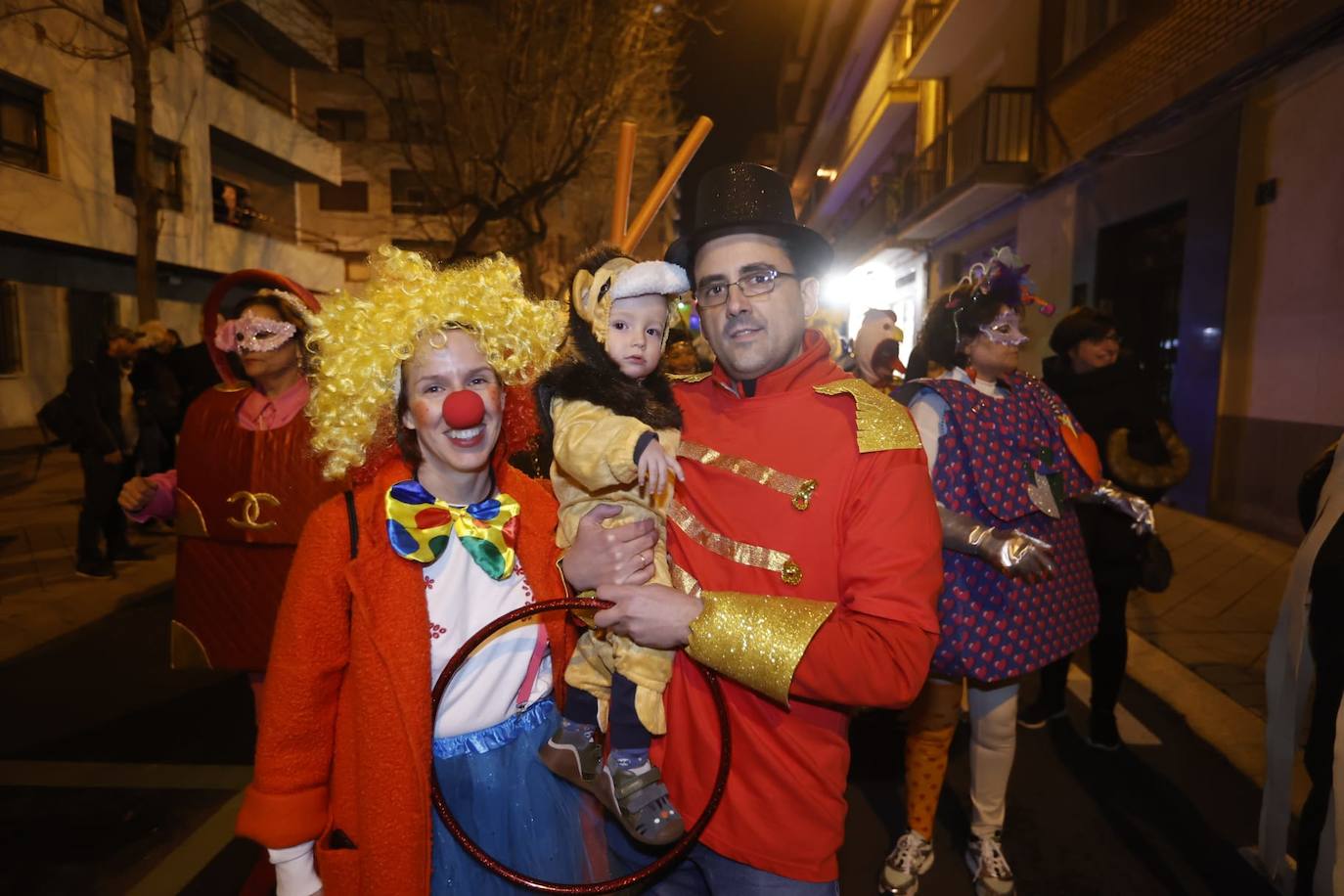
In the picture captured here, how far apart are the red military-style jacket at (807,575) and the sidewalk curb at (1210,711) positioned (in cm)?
313

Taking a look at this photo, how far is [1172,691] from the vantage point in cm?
490

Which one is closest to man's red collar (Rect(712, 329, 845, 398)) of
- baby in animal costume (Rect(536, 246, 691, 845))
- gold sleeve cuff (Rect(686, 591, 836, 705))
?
baby in animal costume (Rect(536, 246, 691, 845))

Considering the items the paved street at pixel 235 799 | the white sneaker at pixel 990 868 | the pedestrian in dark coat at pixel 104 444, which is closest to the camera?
the white sneaker at pixel 990 868

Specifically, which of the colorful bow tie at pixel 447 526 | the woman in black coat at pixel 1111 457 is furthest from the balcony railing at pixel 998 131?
the colorful bow tie at pixel 447 526

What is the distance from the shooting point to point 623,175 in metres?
2.51

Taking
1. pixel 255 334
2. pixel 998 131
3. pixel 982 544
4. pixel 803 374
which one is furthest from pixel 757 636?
pixel 998 131

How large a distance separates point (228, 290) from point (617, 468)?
252 centimetres

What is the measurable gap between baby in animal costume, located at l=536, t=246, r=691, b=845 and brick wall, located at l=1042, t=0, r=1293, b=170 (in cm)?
880

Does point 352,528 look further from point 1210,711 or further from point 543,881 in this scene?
point 1210,711

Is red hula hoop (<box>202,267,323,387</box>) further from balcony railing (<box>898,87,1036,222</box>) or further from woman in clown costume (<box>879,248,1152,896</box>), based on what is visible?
balcony railing (<box>898,87,1036,222</box>)

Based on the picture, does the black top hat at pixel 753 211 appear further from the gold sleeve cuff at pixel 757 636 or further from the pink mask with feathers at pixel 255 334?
the pink mask with feathers at pixel 255 334

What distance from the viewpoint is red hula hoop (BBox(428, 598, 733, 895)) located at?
1.65m

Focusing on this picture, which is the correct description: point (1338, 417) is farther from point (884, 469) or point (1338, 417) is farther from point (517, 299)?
point (517, 299)

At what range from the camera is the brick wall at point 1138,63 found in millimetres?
8359
